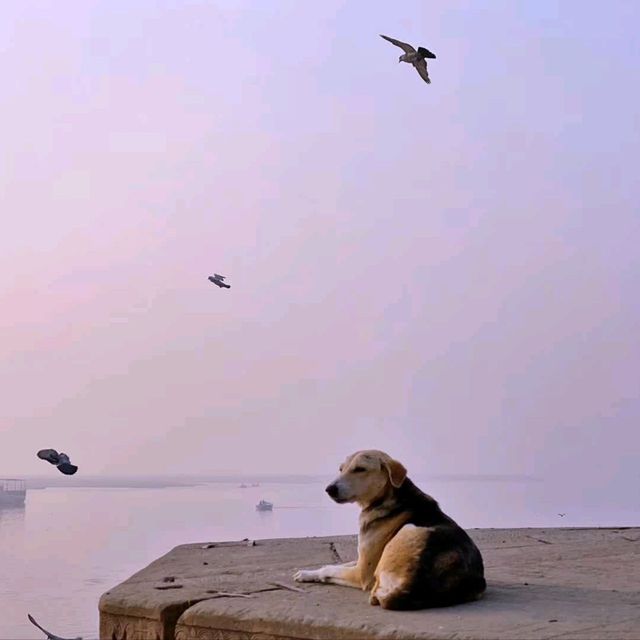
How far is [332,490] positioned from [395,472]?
33 cm

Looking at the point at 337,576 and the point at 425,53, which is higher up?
the point at 425,53

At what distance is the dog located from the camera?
4121 mm

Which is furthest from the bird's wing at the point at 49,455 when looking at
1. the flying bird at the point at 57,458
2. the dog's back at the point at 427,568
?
the dog's back at the point at 427,568

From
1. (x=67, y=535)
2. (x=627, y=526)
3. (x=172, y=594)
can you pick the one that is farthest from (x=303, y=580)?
(x=67, y=535)

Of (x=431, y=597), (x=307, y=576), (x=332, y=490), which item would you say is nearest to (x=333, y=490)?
(x=332, y=490)

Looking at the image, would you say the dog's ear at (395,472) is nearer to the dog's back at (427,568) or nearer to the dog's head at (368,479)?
the dog's head at (368,479)

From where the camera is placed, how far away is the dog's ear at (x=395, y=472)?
4637mm

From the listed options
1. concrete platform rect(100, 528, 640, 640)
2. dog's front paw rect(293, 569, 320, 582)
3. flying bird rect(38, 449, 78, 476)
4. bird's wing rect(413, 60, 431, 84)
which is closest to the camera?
concrete platform rect(100, 528, 640, 640)

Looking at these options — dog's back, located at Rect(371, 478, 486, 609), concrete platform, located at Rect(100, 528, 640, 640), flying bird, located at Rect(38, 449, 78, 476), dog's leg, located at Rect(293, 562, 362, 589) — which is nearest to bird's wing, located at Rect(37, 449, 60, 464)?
flying bird, located at Rect(38, 449, 78, 476)

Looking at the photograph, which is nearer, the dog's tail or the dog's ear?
the dog's tail

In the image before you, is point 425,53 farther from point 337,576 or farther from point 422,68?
point 337,576

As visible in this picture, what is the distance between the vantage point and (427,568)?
412cm

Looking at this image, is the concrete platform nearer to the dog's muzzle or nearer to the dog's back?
the dog's back

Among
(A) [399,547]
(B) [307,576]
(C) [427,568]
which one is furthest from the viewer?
(B) [307,576]
